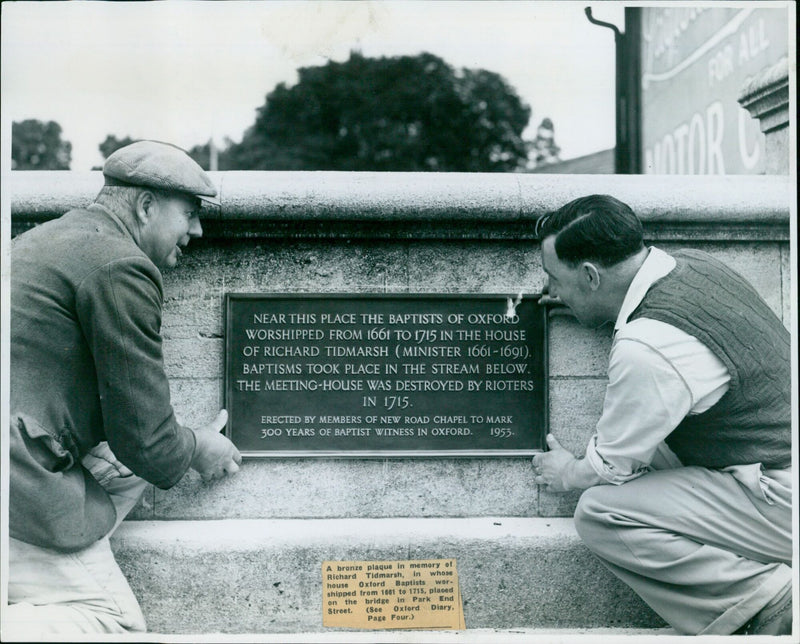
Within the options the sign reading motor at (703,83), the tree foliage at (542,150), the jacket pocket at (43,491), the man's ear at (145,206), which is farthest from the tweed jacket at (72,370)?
the tree foliage at (542,150)

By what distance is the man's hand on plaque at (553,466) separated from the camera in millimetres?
3965

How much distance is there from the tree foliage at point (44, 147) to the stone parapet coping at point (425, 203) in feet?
0.49

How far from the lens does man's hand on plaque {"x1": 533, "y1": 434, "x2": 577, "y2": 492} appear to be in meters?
3.96

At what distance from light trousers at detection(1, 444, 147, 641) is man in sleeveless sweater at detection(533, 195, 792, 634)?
2.16m

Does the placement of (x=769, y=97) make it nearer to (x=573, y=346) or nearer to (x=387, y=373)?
(x=573, y=346)

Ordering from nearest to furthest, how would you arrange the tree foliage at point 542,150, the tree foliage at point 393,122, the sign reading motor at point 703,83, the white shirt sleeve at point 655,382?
the white shirt sleeve at point 655,382 < the sign reading motor at point 703,83 < the tree foliage at point 542,150 < the tree foliage at point 393,122

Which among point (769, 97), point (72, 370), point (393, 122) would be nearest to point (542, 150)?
point (393, 122)

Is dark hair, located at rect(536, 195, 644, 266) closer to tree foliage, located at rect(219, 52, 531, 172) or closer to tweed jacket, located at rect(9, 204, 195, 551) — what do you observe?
tweed jacket, located at rect(9, 204, 195, 551)

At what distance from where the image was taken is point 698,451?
3.51 metres

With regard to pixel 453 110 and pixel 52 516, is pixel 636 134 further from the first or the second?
pixel 453 110

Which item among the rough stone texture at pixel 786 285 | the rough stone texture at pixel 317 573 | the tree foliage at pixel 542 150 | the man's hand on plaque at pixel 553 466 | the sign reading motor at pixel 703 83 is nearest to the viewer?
the rough stone texture at pixel 317 573

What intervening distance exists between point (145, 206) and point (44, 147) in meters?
1.61

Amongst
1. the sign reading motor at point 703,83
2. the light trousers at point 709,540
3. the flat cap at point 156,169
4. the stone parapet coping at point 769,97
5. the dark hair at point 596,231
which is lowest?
the light trousers at point 709,540

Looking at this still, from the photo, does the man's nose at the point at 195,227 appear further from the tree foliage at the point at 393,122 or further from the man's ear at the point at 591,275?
the tree foliage at the point at 393,122
